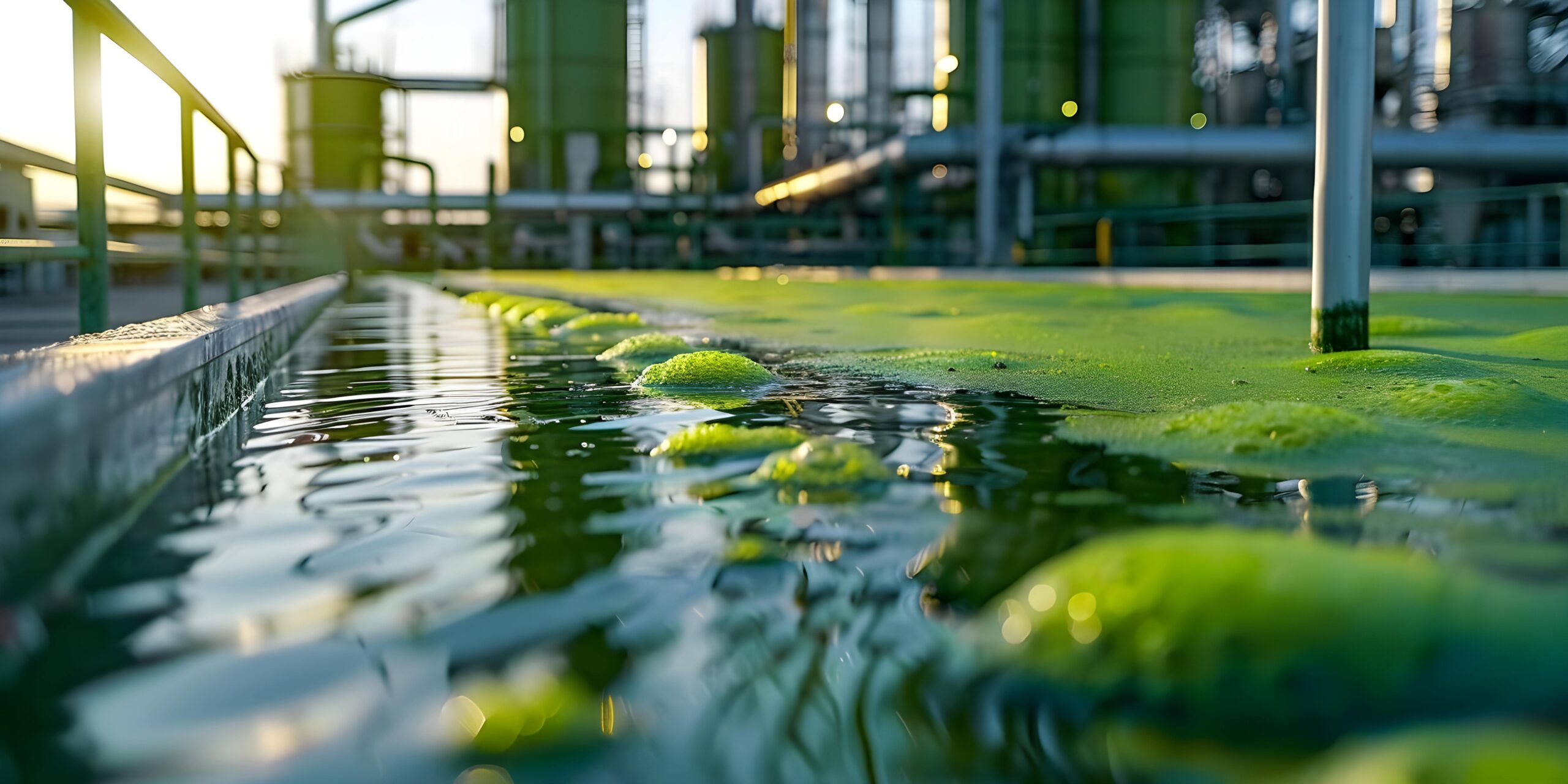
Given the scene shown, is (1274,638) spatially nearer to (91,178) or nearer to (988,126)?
(91,178)

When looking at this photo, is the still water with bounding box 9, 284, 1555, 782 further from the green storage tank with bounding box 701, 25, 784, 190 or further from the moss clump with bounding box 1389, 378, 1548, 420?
the green storage tank with bounding box 701, 25, 784, 190

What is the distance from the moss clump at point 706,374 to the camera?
4.24 m

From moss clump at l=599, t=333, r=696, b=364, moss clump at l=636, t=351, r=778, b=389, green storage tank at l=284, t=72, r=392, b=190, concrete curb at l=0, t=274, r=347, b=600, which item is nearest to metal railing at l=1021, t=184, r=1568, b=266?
moss clump at l=599, t=333, r=696, b=364

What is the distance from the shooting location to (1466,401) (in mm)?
Answer: 3229

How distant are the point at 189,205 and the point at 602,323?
128 inches

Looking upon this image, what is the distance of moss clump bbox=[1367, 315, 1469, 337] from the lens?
19.7 feet

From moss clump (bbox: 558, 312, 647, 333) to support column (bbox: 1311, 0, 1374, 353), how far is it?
14.1 ft

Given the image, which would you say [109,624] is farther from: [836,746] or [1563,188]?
[1563,188]

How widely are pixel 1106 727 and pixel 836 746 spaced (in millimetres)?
267

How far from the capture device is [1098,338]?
6.16m

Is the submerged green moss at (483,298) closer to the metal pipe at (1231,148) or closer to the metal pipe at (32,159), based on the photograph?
the metal pipe at (32,159)

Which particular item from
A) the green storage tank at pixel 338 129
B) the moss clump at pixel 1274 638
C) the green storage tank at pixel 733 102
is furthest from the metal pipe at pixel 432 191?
the moss clump at pixel 1274 638

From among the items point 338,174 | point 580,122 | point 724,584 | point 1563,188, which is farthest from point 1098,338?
point 338,174

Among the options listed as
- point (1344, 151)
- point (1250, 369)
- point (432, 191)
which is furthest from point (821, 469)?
point (432, 191)
